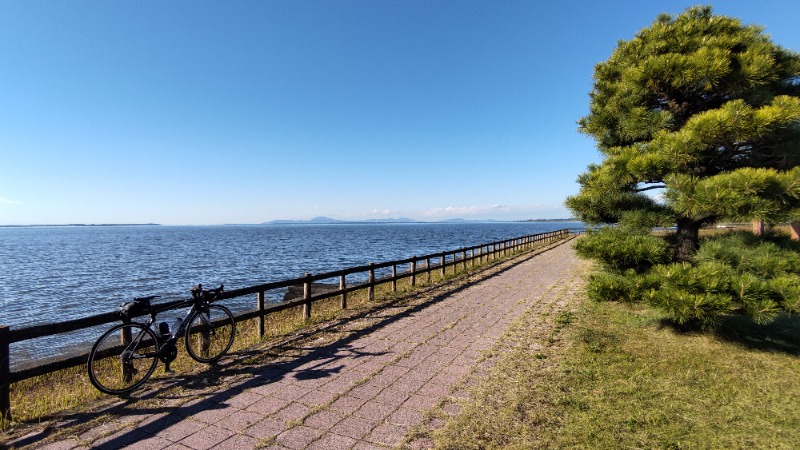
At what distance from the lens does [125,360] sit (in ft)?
16.1

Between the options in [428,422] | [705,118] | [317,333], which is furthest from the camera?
[317,333]

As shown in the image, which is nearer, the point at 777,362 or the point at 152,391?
the point at 152,391

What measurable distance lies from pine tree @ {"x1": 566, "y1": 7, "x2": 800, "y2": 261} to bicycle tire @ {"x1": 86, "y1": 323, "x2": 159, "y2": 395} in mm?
6825

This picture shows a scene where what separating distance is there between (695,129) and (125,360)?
8140mm

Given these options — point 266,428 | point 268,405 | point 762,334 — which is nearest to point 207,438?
point 266,428

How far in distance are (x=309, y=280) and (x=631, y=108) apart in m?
6.98

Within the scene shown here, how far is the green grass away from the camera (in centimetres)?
354

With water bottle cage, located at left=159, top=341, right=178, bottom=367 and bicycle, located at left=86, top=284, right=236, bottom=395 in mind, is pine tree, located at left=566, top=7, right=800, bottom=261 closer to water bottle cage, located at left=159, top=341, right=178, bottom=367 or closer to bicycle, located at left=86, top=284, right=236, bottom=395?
bicycle, located at left=86, top=284, right=236, bottom=395

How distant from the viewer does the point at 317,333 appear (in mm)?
7395

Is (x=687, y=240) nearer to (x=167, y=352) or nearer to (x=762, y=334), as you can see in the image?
(x=762, y=334)

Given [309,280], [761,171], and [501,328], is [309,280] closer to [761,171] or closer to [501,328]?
[501,328]

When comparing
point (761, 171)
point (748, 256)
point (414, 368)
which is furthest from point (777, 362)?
point (414, 368)

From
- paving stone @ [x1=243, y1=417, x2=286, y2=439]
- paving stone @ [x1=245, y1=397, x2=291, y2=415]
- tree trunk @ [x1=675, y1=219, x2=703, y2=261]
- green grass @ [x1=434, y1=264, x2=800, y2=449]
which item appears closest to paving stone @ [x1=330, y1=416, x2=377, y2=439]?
paving stone @ [x1=243, y1=417, x2=286, y2=439]

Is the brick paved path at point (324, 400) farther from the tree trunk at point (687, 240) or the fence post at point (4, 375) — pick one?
the tree trunk at point (687, 240)
